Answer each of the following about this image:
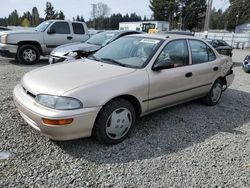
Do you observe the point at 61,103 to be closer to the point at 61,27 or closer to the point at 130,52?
the point at 130,52

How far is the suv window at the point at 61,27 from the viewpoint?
1051 cm

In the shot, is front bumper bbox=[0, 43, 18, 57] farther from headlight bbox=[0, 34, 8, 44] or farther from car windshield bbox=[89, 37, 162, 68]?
car windshield bbox=[89, 37, 162, 68]

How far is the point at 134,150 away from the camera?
349 centimetres

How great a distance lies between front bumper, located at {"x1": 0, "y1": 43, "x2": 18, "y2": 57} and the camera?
9.54 metres

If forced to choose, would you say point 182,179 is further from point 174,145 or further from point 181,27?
point 181,27

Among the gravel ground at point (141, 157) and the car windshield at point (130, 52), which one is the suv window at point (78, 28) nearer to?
the car windshield at point (130, 52)

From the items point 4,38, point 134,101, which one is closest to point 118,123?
point 134,101

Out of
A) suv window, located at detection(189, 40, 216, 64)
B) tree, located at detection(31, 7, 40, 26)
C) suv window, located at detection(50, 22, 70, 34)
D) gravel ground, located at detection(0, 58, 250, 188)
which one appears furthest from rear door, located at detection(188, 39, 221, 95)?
tree, located at detection(31, 7, 40, 26)

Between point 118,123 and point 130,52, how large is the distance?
1.34 meters

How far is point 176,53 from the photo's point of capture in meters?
4.48

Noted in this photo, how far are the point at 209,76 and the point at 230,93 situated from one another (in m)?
2.04

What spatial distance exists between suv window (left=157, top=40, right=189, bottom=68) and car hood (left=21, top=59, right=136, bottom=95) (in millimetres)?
737

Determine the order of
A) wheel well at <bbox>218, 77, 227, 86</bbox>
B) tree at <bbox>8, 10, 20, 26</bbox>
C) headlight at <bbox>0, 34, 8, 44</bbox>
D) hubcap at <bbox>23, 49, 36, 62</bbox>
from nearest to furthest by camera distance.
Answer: wheel well at <bbox>218, 77, 227, 86</bbox>
headlight at <bbox>0, 34, 8, 44</bbox>
hubcap at <bbox>23, 49, 36, 62</bbox>
tree at <bbox>8, 10, 20, 26</bbox>

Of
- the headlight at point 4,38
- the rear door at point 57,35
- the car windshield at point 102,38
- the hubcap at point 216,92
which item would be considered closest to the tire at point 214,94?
the hubcap at point 216,92
